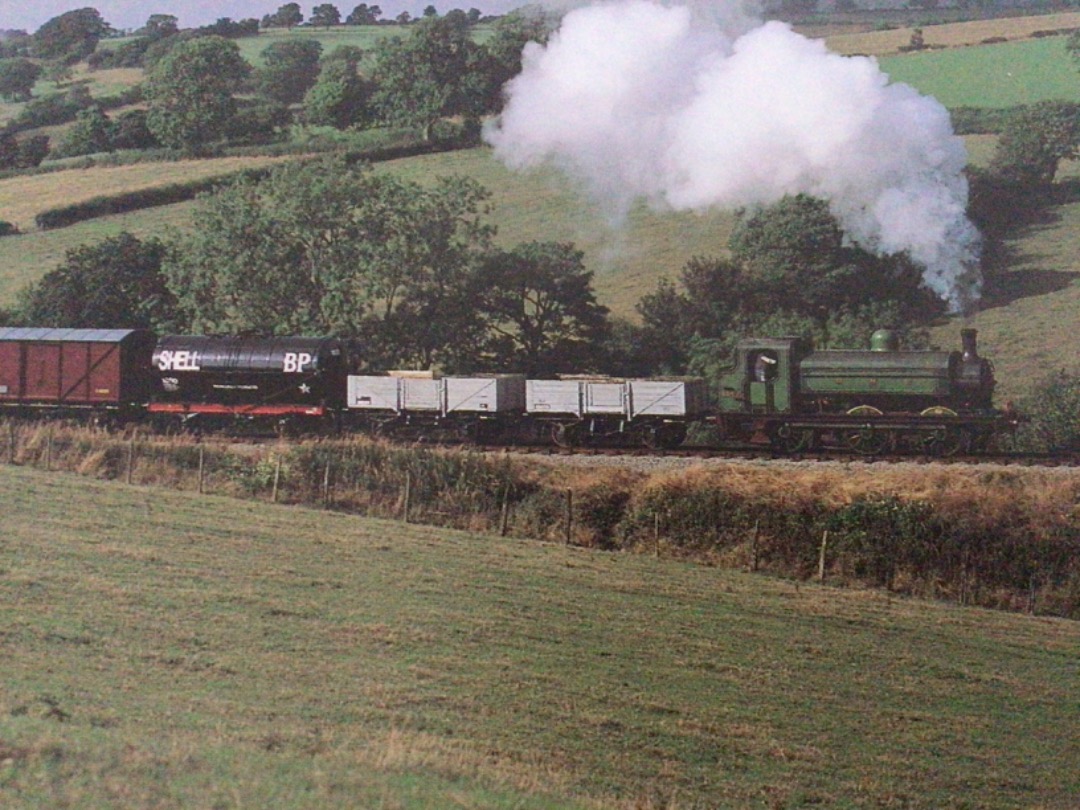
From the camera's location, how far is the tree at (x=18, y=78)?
60.6 meters

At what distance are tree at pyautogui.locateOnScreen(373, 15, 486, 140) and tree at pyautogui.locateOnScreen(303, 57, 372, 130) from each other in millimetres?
3503

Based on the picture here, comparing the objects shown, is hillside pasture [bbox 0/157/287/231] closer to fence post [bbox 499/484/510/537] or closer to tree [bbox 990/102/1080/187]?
tree [bbox 990/102/1080/187]

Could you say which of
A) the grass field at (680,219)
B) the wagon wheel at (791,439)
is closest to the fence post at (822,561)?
the wagon wheel at (791,439)

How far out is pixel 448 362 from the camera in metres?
43.0

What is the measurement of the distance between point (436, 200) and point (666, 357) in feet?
31.9

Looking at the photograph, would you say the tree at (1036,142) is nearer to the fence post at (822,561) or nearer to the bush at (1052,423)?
the bush at (1052,423)

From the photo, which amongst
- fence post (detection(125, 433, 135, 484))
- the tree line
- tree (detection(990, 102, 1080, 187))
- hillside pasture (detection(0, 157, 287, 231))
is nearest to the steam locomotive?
fence post (detection(125, 433, 135, 484))

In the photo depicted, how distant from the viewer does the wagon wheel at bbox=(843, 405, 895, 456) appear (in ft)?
103

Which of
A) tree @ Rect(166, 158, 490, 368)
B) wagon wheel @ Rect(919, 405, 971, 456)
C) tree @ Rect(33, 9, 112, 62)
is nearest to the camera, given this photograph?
wagon wheel @ Rect(919, 405, 971, 456)

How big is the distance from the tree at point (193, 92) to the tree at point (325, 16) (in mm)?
11726

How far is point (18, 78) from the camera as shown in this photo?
61.1m

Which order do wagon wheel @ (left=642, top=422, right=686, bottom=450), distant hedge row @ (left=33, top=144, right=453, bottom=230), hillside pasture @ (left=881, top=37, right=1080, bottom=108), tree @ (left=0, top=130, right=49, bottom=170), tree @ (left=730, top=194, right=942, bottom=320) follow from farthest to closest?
tree @ (left=0, top=130, right=49, bottom=170) → hillside pasture @ (left=881, top=37, right=1080, bottom=108) → distant hedge row @ (left=33, top=144, right=453, bottom=230) → tree @ (left=730, top=194, right=942, bottom=320) → wagon wheel @ (left=642, top=422, right=686, bottom=450)

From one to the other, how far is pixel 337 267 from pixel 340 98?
1960 cm

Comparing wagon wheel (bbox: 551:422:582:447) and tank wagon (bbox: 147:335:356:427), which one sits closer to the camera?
wagon wheel (bbox: 551:422:582:447)
